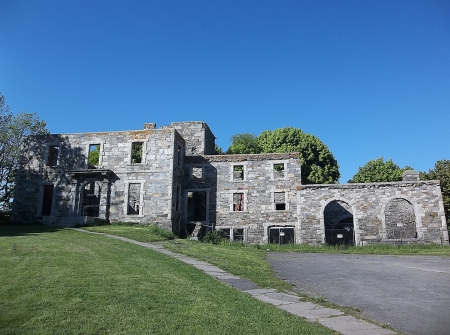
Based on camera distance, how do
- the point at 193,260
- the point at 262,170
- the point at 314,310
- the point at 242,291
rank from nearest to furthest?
the point at 314,310 < the point at 242,291 < the point at 193,260 < the point at 262,170

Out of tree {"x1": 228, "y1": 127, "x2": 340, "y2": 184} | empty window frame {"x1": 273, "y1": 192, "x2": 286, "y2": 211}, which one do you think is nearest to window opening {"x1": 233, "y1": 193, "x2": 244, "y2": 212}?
empty window frame {"x1": 273, "y1": 192, "x2": 286, "y2": 211}

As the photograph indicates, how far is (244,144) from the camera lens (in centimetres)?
4612

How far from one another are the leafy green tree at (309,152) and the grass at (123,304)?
32.6 metres

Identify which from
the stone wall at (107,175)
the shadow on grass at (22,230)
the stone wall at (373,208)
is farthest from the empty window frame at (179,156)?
the shadow on grass at (22,230)

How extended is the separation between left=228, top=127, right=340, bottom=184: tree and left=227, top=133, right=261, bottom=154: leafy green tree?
132cm

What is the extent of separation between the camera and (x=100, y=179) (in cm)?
2584

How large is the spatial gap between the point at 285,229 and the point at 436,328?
21745 millimetres

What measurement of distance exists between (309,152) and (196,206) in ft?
55.0

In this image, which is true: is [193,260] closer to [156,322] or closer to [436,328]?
[156,322]

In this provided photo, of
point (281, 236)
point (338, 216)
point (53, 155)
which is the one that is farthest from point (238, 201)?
point (53, 155)

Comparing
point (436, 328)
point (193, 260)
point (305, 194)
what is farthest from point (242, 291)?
point (305, 194)

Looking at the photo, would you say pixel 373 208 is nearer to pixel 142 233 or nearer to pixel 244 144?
pixel 142 233

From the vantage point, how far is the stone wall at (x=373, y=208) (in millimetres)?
23734

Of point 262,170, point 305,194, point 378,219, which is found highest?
point 262,170
